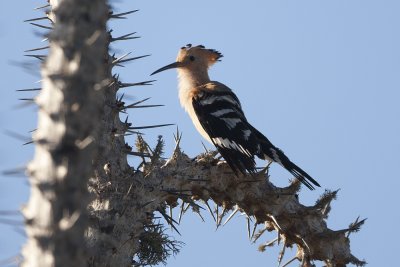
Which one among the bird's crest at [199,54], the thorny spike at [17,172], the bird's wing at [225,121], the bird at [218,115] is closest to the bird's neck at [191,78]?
the bird at [218,115]

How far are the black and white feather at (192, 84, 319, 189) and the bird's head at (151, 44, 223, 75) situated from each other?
0.87 meters

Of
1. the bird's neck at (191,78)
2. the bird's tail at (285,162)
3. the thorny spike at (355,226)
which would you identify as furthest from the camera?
the bird's neck at (191,78)

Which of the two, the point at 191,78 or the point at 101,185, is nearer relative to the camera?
the point at 101,185

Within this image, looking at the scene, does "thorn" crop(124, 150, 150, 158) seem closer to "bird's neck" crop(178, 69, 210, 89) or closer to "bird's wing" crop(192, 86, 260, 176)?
"bird's wing" crop(192, 86, 260, 176)

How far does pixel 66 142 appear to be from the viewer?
166 cm

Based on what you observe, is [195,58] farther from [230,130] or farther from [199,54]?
[230,130]

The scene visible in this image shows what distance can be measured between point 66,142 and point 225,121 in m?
6.53

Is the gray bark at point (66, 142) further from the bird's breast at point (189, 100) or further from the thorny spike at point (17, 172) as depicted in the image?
the bird's breast at point (189, 100)

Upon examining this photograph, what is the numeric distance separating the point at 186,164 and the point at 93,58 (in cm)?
312

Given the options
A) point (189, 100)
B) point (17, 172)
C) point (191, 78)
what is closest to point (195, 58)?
point (191, 78)

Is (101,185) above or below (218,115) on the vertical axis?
below

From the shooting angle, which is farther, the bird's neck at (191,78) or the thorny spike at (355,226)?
the bird's neck at (191,78)

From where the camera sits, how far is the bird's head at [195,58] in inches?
391

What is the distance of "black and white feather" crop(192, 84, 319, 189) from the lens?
7.23 m
